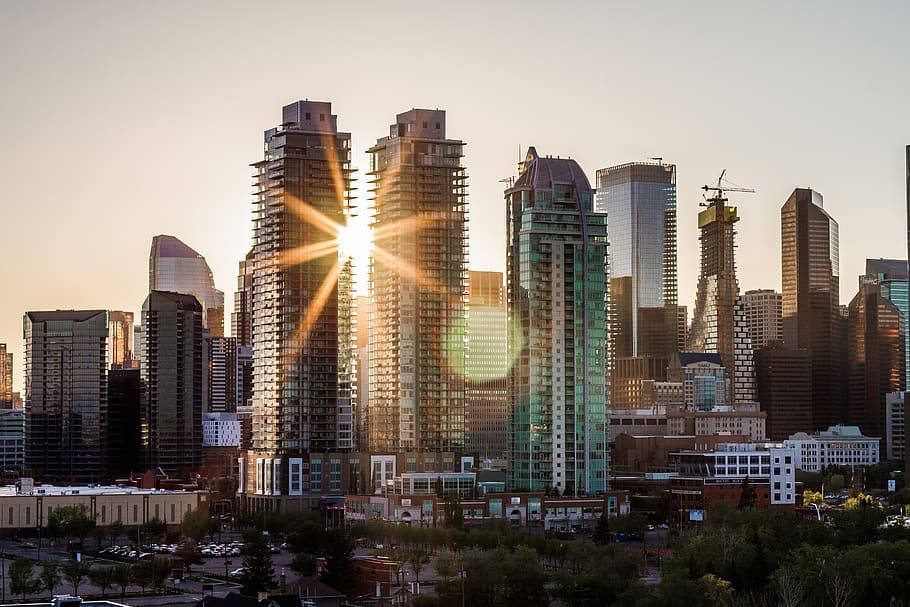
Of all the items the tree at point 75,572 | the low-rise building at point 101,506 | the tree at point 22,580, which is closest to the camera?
the tree at point 22,580

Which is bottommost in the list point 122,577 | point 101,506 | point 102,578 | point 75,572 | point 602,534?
point 102,578

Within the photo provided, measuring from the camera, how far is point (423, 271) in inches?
7702

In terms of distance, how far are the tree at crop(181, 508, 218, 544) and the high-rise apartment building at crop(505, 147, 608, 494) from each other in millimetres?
33025

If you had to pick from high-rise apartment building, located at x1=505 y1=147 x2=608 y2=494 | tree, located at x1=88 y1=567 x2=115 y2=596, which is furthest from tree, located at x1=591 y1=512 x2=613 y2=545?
tree, located at x1=88 y1=567 x2=115 y2=596

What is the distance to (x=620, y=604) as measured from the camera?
102 metres

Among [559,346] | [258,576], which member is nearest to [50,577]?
[258,576]

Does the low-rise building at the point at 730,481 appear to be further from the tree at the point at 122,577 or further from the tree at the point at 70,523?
the tree at the point at 122,577

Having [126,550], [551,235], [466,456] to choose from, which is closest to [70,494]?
[126,550]

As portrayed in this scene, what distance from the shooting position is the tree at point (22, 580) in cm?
11750

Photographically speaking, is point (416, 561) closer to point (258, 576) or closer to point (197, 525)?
point (258, 576)

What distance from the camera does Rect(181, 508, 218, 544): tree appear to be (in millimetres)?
166875

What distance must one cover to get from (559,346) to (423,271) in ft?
61.9

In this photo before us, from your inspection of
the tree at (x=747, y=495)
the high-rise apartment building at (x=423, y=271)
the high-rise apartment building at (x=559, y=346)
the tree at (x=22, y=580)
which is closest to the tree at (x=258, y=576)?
the tree at (x=22, y=580)

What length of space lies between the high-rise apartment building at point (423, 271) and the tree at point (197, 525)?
29340mm
